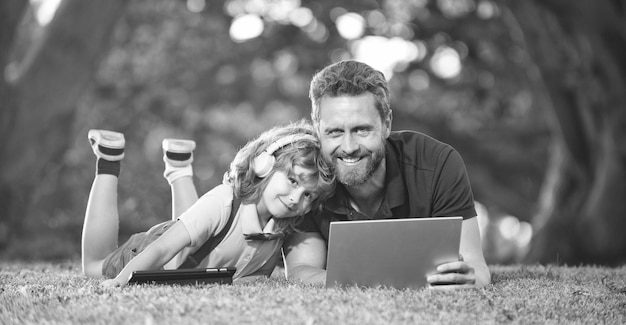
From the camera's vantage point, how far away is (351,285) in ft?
11.2

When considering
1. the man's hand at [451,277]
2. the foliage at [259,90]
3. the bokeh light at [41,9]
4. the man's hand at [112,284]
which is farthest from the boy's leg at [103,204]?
the bokeh light at [41,9]

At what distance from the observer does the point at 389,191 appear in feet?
13.5

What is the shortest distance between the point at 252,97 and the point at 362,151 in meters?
12.4

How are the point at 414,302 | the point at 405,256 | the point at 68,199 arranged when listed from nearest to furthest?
1. the point at 414,302
2. the point at 405,256
3. the point at 68,199

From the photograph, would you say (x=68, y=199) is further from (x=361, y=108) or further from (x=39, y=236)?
(x=361, y=108)

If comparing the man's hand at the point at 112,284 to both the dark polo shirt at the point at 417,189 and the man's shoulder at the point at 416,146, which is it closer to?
the dark polo shirt at the point at 417,189

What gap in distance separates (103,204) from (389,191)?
212 cm

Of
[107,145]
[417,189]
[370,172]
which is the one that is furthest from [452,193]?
[107,145]

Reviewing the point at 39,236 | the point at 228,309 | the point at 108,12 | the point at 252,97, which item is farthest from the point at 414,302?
the point at 252,97

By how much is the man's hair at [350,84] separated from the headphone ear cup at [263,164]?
1.18ft

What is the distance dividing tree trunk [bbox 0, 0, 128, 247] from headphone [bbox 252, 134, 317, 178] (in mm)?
4821

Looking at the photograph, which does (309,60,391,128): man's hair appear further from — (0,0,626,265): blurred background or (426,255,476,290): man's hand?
(0,0,626,265): blurred background

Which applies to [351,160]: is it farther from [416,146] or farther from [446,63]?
[446,63]

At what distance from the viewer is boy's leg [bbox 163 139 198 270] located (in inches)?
198
